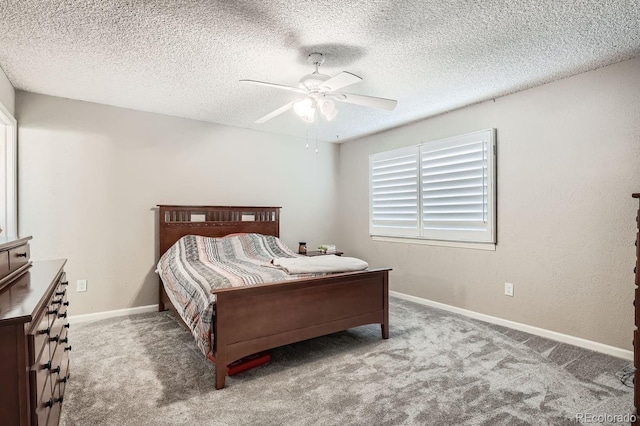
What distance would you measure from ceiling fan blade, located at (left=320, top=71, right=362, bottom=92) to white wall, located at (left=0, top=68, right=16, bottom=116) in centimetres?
271

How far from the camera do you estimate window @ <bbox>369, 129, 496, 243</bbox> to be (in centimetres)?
360

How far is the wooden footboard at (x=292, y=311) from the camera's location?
2291 mm

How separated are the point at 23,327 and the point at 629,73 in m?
3.97

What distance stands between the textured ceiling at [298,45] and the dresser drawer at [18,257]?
4.53 feet

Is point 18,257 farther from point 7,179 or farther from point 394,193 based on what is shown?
point 394,193

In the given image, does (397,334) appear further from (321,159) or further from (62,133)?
(62,133)

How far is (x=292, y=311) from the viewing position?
2.60 meters

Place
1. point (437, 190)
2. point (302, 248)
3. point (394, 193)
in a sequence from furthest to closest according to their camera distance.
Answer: point (302, 248)
point (394, 193)
point (437, 190)

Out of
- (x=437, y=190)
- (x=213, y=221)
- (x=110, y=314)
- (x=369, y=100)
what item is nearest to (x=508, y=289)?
(x=437, y=190)

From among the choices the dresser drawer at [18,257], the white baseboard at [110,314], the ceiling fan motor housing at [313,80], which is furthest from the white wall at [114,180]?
the ceiling fan motor housing at [313,80]

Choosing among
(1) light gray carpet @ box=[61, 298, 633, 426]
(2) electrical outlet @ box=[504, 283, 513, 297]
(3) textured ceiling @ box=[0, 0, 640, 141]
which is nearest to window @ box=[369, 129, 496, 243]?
(2) electrical outlet @ box=[504, 283, 513, 297]

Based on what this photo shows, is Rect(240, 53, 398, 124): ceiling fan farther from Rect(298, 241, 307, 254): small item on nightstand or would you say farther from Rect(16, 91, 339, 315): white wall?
Rect(298, 241, 307, 254): small item on nightstand

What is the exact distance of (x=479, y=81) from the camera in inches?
121

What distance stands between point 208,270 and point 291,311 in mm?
913
